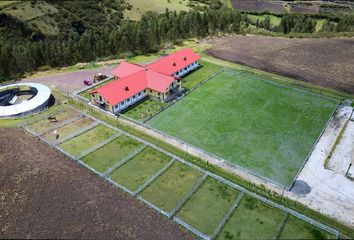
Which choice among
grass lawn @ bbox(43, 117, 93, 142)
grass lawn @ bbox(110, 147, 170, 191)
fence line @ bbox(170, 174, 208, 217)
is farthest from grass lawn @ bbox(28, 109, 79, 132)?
fence line @ bbox(170, 174, 208, 217)

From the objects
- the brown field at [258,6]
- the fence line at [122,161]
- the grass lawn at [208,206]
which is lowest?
the brown field at [258,6]

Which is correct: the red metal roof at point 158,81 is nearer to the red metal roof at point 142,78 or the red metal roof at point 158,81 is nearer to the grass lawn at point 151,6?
the red metal roof at point 142,78

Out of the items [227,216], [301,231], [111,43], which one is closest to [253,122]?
[227,216]

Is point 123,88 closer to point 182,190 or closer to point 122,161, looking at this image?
point 122,161

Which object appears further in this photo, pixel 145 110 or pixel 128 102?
pixel 128 102

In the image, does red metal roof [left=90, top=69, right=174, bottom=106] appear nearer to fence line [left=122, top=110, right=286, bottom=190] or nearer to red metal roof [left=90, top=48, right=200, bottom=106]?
red metal roof [left=90, top=48, right=200, bottom=106]

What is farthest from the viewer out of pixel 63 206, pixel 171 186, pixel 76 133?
pixel 76 133

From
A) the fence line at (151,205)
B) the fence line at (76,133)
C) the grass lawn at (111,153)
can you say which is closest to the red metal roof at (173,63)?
the fence line at (76,133)
